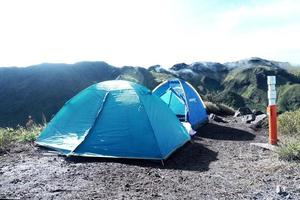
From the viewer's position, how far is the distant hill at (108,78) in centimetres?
6750

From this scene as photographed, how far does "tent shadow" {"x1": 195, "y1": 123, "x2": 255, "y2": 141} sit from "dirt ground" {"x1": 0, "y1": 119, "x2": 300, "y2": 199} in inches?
63.7

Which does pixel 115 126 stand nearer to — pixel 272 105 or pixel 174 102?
pixel 272 105

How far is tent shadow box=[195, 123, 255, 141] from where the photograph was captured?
10.6 metres

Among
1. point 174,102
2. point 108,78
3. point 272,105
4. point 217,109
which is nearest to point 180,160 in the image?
point 272,105

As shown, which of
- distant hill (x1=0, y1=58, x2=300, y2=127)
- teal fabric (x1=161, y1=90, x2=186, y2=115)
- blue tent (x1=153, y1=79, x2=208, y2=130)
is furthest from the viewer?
distant hill (x1=0, y1=58, x2=300, y2=127)

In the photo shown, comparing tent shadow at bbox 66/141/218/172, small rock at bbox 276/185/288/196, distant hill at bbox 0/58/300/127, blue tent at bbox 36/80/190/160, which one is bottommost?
distant hill at bbox 0/58/300/127

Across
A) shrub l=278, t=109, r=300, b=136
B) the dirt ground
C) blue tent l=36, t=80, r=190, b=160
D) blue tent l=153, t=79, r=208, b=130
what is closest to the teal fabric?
blue tent l=153, t=79, r=208, b=130

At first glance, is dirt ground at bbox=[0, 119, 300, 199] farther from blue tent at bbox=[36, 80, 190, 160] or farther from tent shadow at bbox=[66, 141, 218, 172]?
blue tent at bbox=[36, 80, 190, 160]

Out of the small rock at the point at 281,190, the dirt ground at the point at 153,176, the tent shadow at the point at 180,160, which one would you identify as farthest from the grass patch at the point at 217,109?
the small rock at the point at 281,190

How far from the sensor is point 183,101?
12164 millimetres

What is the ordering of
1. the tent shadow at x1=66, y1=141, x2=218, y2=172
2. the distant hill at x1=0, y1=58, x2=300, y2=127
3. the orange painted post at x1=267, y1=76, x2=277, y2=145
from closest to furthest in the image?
the tent shadow at x1=66, y1=141, x2=218, y2=172 < the orange painted post at x1=267, y1=76, x2=277, y2=145 < the distant hill at x1=0, y1=58, x2=300, y2=127

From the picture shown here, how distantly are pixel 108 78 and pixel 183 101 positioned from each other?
3209 inches

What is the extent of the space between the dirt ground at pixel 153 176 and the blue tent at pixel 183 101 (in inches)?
120

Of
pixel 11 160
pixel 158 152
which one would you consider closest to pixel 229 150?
pixel 158 152
